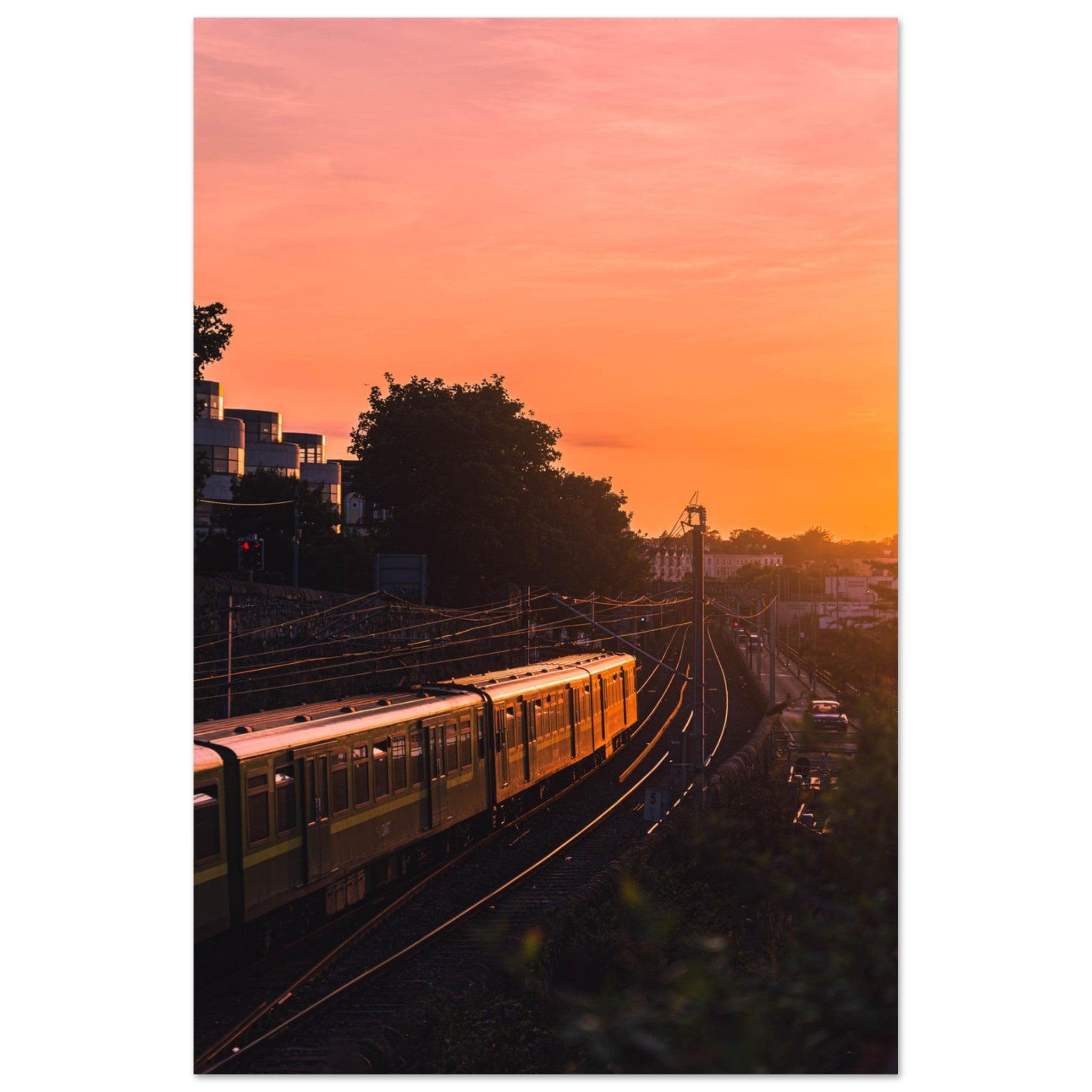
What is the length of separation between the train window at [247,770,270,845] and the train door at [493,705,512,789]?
704 centimetres

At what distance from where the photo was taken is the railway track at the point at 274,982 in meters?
8.70

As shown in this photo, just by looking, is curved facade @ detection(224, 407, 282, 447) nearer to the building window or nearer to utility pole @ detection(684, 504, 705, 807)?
the building window

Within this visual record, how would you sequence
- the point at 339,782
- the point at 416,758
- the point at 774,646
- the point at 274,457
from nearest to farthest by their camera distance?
the point at 339,782
the point at 416,758
the point at 774,646
the point at 274,457

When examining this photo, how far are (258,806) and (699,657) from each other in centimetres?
797

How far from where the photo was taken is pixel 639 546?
20.6 metres

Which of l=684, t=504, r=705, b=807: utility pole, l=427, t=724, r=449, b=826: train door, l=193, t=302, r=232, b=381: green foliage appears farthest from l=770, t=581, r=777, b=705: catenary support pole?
l=193, t=302, r=232, b=381: green foliage

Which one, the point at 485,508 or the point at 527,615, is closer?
the point at 485,508

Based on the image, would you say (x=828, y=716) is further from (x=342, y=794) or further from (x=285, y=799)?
(x=342, y=794)

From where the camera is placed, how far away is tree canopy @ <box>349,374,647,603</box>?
19750 mm

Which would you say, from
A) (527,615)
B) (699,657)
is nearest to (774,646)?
(699,657)

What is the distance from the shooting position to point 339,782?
38.3ft

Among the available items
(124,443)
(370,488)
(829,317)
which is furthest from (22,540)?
(370,488)

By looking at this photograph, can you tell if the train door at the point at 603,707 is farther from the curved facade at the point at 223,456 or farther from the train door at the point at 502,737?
the curved facade at the point at 223,456

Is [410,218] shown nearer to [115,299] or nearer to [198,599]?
[115,299]
